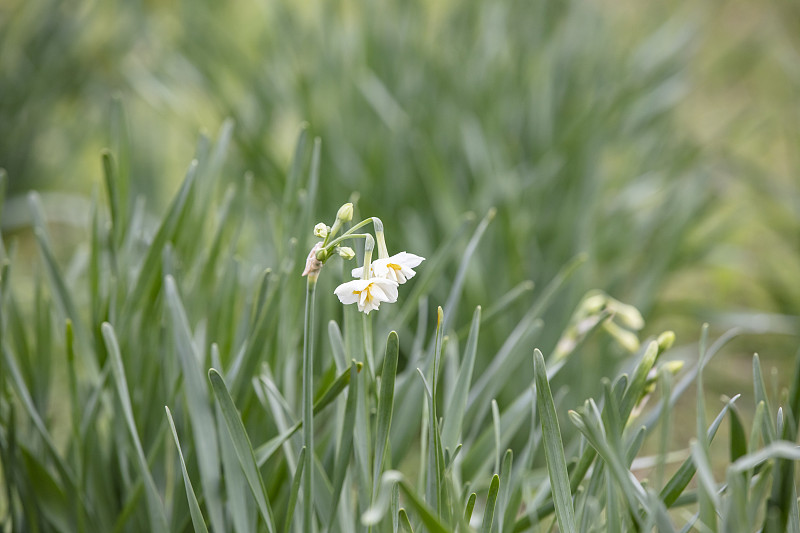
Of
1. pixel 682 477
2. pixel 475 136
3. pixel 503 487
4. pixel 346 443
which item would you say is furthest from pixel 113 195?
pixel 475 136

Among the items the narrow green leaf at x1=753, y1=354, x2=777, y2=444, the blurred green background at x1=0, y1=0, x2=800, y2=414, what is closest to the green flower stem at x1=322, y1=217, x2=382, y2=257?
the narrow green leaf at x1=753, y1=354, x2=777, y2=444

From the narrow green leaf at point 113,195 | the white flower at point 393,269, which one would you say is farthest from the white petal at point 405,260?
the narrow green leaf at point 113,195

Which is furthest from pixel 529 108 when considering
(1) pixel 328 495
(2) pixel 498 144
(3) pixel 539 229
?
(1) pixel 328 495

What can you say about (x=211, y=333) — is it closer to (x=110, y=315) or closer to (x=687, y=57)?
(x=110, y=315)

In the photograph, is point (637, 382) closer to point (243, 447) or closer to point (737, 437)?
point (737, 437)

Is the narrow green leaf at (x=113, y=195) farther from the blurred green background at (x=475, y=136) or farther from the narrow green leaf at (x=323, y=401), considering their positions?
the narrow green leaf at (x=323, y=401)

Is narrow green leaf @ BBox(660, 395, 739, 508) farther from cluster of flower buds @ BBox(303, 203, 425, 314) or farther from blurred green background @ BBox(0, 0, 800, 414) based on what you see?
blurred green background @ BBox(0, 0, 800, 414)
